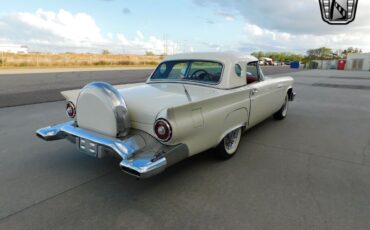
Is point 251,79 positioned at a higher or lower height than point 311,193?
higher

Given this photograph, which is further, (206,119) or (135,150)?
(206,119)

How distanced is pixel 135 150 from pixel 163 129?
0.36 m

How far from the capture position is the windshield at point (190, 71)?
389 cm

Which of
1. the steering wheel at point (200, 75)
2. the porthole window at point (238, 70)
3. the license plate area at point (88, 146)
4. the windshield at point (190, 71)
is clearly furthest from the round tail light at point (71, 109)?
the porthole window at point (238, 70)

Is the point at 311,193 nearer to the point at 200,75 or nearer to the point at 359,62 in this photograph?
the point at 200,75

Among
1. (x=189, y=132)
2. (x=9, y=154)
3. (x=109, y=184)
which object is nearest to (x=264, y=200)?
(x=189, y=132)

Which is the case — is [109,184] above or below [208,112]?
below

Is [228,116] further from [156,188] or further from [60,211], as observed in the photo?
[60,211]

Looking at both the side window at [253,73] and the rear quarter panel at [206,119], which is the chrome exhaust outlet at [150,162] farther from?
the side window at [253,73]

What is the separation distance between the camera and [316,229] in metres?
2.20

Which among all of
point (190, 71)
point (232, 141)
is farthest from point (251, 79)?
point (232, 141)

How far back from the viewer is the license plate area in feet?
8.99

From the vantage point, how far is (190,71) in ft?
13.5

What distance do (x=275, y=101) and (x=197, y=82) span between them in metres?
1.97
